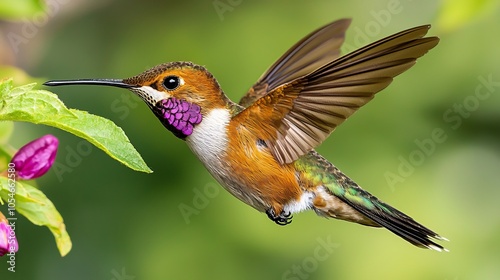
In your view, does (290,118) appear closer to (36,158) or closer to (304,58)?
(304,58)

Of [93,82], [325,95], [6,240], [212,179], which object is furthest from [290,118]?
[212,179]

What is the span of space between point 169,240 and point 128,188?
357mm

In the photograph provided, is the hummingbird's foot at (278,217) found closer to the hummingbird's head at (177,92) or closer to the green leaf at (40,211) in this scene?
the hummingbird's head at (177,92)

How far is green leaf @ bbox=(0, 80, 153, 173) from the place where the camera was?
1.35 meters

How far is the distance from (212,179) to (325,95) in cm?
204

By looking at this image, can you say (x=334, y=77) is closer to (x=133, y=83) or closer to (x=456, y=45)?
Answer: (x=133, y=83)

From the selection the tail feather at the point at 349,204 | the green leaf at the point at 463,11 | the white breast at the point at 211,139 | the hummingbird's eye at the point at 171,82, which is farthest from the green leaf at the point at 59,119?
the green leaf at the point at 463,11


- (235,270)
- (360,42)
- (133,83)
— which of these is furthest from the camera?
(360,42)

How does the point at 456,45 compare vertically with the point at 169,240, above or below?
above

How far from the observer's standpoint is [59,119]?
138 cm

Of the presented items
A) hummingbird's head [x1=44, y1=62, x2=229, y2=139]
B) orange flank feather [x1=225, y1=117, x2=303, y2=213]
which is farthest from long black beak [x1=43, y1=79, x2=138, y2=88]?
orange flank feather [x1=225, y1=117, x2=303, y2=213]

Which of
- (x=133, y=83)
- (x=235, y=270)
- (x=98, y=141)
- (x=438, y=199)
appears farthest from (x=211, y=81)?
(x=438, y=199)

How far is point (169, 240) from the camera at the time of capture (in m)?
3.75

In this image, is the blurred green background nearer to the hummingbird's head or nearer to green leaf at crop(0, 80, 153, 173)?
the hummingbird's head
